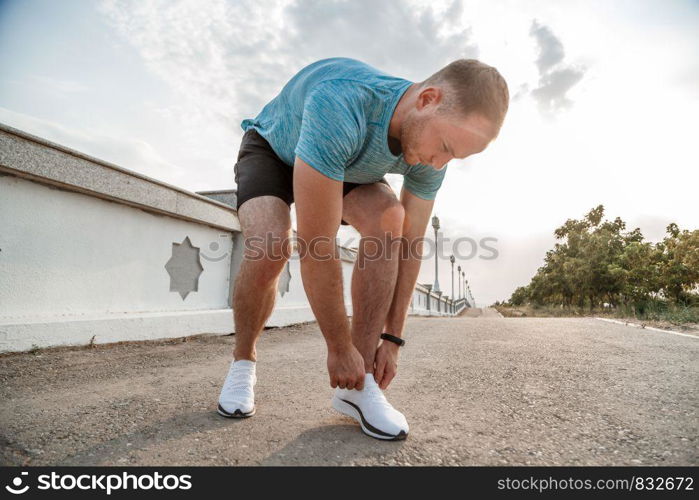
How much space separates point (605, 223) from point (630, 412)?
114 feet

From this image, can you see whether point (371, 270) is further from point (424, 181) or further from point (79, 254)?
point (79, 254)

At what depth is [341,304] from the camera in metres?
1.46

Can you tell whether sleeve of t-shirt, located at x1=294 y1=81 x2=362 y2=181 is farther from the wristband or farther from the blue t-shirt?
the wristband

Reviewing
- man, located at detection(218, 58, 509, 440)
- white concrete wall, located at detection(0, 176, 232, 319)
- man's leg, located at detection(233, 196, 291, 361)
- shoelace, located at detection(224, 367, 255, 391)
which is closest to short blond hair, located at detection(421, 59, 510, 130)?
man, located at detection(218, 58, 509, 440)

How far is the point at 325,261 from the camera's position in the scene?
1.41 meters

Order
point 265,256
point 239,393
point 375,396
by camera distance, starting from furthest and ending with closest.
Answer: point 265,256 < point 239,393 < point 375,396

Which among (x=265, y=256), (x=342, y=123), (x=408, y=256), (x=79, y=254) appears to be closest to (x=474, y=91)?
(x=342, y=123)

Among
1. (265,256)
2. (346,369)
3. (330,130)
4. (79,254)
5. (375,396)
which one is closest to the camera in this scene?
(330,130)

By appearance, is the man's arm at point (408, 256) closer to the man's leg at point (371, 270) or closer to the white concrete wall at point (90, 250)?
the man's leg at point (371, 270)

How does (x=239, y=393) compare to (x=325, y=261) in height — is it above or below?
below

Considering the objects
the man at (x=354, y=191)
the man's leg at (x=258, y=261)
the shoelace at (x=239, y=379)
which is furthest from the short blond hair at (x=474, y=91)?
the shoelace at (x=239, y=379)

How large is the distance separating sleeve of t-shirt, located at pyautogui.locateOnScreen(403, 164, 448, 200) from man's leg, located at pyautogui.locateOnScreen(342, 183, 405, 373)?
0.44ft

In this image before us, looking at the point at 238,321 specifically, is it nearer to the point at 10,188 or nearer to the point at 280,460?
the point at 280,460

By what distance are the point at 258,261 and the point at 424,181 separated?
947 millimetres
